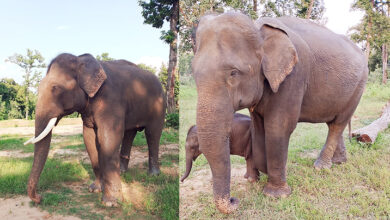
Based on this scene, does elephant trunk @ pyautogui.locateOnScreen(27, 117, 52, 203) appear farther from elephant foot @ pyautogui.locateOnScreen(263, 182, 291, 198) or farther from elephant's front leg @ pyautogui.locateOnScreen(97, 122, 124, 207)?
elephant foot @ pyautogui.locateOnScreen(263, 182, 291, 198)

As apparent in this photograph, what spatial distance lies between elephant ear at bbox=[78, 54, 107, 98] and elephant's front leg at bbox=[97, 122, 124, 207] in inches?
11.9

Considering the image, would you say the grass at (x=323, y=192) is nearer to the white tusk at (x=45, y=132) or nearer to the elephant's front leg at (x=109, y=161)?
the elephant's front leg at (x=109, y=161)

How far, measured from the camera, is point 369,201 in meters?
1.64

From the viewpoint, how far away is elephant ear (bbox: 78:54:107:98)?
234 centimetres

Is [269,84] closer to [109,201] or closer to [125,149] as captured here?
[109,201]

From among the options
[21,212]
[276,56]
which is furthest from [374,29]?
[21,212]

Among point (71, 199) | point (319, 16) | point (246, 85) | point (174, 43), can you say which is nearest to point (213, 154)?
point (246, 85)

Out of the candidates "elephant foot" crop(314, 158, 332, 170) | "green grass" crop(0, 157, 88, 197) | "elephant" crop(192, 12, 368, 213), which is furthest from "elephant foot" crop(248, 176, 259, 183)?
"green grass" crop(0, 157, 88, 197)

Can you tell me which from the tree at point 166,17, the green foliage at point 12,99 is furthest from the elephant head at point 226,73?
the green foliage at point 12,99

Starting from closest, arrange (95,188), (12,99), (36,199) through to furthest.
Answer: (36,199) → (95,188) → (12,99)

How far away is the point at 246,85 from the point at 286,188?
0.79 m

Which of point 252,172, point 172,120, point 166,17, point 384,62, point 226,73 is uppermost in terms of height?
point 166,17

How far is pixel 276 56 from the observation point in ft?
5.08

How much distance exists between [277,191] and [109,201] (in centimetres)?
133
